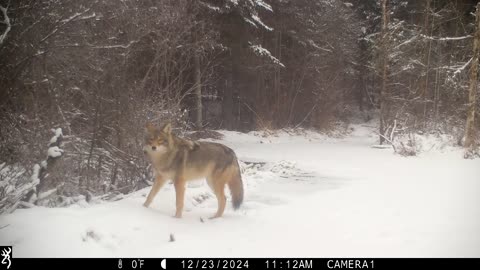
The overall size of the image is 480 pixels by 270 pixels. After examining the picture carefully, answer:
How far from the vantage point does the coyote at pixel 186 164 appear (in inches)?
259

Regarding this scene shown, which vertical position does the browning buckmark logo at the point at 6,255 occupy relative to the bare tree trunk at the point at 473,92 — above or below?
below

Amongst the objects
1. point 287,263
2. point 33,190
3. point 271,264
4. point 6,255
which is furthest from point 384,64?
point 6,255

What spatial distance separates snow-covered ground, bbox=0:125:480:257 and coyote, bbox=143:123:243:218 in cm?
41

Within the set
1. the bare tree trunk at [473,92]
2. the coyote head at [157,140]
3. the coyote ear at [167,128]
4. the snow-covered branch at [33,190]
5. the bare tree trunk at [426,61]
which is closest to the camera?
the snow-covered branch at [33,190]

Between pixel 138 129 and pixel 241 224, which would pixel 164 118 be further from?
pixel 241 224

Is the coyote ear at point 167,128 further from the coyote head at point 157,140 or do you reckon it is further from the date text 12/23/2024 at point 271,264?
the date text 12/23/2024 at point 271,264

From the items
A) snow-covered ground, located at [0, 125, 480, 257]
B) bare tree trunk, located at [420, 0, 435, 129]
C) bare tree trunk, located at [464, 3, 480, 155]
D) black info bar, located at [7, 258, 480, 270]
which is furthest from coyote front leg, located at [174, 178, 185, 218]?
bare tree trunk, located at [420, 0, 435, 129]

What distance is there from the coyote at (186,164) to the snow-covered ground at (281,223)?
16.2 inches

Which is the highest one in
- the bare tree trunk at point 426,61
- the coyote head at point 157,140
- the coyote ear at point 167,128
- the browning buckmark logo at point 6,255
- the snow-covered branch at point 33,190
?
the bare tree trunk at point 426,61

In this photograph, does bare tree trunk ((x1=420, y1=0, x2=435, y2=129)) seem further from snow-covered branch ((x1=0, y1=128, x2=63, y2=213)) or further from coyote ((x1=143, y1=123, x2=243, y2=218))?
snow-covered branch ((x1=0, y1=128, x2=63, y2=213))

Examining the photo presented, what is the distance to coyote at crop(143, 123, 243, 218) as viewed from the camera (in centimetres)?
659

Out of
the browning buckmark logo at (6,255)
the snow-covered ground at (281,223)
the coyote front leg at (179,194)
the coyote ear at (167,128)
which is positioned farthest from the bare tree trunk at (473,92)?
the browning buckmark logo at (6,255)

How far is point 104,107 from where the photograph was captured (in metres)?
9.64

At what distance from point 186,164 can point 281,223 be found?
1.88 m
